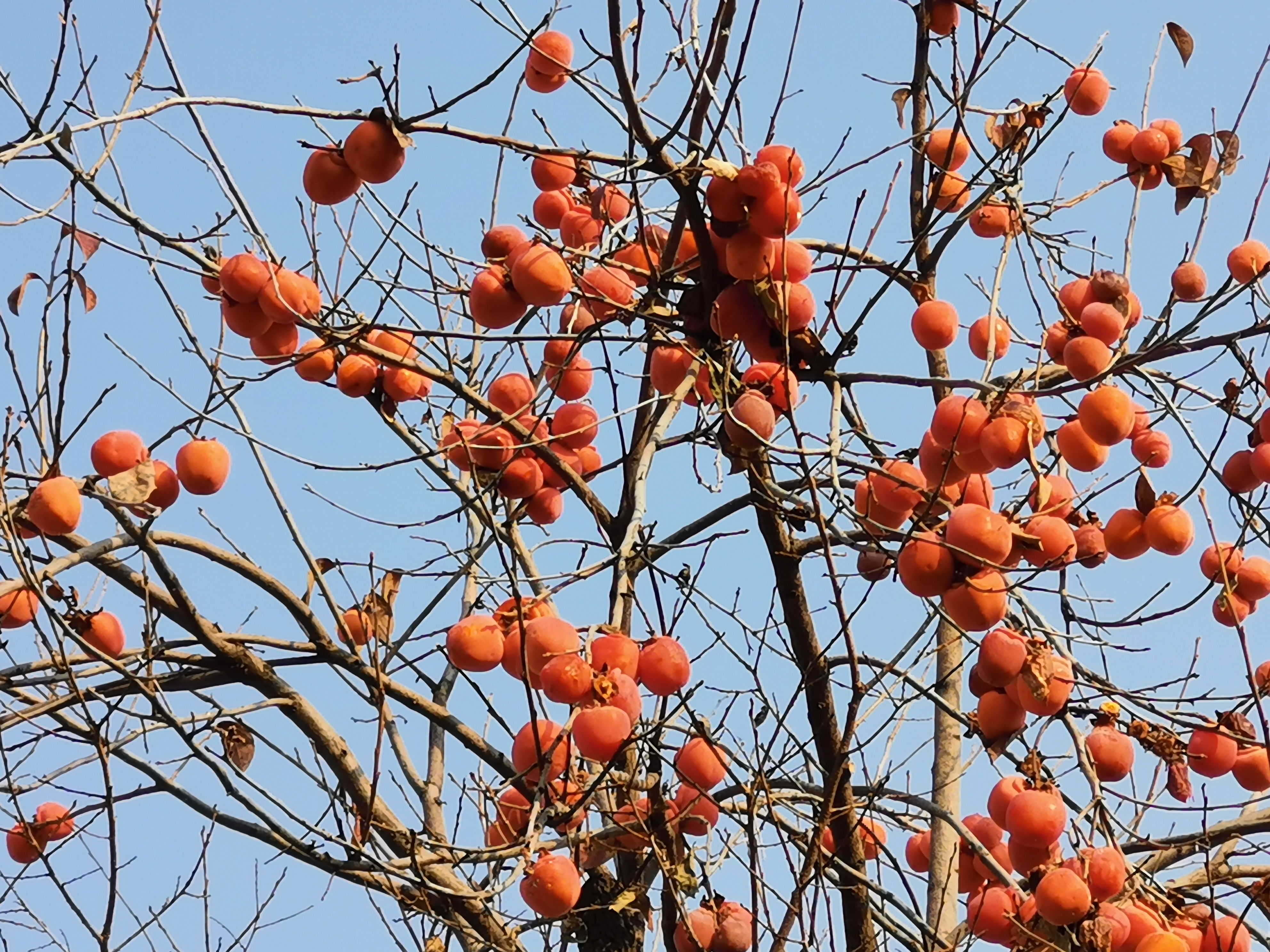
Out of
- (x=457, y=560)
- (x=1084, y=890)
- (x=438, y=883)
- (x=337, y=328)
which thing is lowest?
(x=1084, y=890)

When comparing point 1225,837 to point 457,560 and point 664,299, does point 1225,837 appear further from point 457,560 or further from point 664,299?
point 457,560

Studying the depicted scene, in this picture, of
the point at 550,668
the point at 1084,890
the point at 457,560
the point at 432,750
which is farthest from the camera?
the point at 432,750

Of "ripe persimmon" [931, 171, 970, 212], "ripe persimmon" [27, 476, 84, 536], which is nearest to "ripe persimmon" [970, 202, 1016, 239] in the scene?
"ripe persimmon" [931, 171, 970, 212]

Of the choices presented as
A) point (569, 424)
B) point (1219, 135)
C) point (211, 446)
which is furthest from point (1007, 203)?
point (211, 446)

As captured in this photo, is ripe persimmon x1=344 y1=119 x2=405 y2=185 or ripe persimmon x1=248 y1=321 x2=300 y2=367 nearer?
ripe persimmon x1=344 y1=119 x2=405 y2=185

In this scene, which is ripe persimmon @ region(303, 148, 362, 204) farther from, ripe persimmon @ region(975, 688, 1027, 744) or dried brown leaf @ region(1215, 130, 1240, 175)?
dried brown leaf @ region(1215, 130, 1240, 175)

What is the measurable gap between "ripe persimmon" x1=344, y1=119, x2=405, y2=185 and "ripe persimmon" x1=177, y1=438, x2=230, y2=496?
3.26ft

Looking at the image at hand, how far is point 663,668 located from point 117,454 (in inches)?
50.4

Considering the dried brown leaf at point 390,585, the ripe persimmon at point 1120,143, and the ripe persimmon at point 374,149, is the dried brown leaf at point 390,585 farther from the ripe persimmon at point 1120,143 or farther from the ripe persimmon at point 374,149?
the ripe persimmon at point 1120,143

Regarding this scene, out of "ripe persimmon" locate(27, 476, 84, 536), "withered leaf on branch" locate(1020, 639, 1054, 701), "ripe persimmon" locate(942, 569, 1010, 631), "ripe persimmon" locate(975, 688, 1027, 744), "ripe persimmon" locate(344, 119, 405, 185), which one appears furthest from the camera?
"ripe persimmon" locate(27, 476, 84, 536)

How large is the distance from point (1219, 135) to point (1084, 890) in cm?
183

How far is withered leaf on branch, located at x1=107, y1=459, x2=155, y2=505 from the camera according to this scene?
2656 millimetres

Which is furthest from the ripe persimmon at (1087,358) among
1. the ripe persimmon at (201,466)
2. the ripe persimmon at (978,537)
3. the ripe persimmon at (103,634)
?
the ripe persimmon at (103,634)

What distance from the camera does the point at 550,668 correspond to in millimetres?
2129
